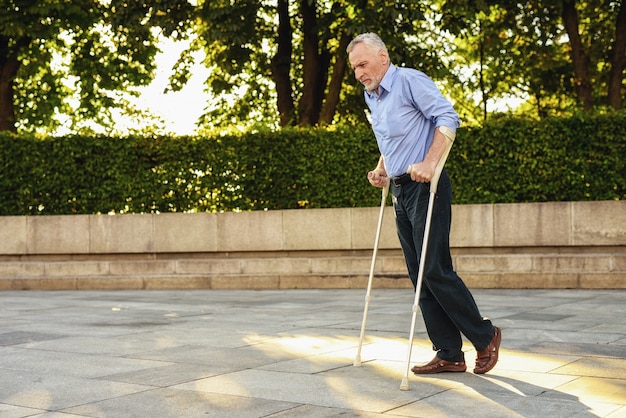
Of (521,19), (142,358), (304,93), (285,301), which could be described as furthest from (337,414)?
(521,19)

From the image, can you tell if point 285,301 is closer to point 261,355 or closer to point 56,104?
point 261,355

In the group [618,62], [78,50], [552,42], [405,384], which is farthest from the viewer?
[552,42]

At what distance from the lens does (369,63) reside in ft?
18.0

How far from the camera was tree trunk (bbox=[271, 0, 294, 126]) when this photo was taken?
20.6 meters

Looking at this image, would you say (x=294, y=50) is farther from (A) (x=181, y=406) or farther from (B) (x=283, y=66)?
(A) (x=181, y=406)

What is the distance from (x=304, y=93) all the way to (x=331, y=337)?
13.1 metres

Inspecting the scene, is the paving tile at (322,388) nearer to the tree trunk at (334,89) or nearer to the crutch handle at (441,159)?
the crutch handle at (441,159)

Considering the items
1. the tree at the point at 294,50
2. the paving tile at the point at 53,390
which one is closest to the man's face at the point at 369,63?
the paving tile at the point at 53,390

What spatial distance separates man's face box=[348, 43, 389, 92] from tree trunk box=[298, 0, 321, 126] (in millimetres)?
14033

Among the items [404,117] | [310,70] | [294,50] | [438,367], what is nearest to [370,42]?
[404,117]

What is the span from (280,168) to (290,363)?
919 centimetres

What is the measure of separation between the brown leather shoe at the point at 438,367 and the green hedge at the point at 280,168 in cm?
876

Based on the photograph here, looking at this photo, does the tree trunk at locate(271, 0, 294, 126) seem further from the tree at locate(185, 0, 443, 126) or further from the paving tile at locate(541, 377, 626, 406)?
the paving tile at locate(541, 377, 626, 406)

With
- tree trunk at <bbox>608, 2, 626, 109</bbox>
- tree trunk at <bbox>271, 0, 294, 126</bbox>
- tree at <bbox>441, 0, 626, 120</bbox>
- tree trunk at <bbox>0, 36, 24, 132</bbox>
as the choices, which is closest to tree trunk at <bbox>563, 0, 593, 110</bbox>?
tree at <bbox>441, 0, 626, 120</bbox>
